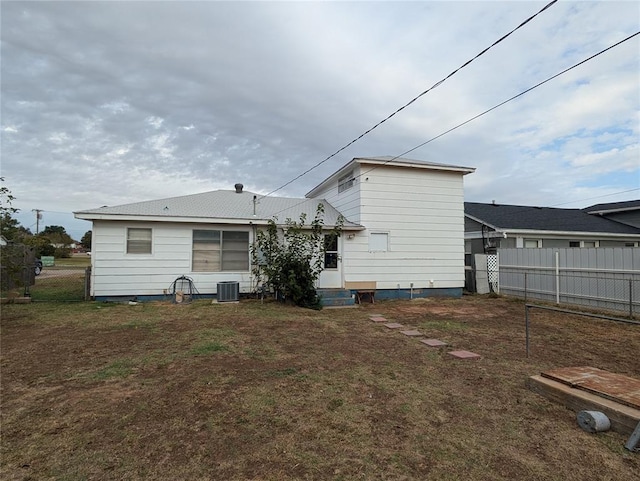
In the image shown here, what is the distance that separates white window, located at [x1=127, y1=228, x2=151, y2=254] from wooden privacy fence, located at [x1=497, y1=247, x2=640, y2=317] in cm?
1185

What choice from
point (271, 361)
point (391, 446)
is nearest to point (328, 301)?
point (271, 361)

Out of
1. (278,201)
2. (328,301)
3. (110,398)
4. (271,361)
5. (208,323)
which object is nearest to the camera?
(110,398)

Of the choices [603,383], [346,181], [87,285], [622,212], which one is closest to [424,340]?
[603,383]

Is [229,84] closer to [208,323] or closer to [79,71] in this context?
[79,71]

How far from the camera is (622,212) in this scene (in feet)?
63.0

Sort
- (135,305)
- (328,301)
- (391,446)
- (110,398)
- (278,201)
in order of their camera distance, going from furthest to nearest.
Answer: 1. (278,201)
2. (328,301)
3. (135,305)
4. (110,398)
5. (391,446)

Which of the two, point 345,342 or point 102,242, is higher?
point 102,242

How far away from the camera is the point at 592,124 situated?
10.0 m

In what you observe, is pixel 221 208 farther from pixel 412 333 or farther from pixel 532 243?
pixel 532 243

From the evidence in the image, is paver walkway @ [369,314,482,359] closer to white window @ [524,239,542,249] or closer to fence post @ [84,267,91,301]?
fence post @ [84,267,91,301]

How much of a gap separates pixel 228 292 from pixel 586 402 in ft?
29.7

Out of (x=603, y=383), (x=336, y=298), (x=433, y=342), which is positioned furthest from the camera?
(x=336, y=298)

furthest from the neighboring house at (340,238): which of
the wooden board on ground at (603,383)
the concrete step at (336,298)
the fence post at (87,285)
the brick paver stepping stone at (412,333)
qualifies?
the wooden board on ground at (603,383)

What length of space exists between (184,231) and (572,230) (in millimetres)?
16829
